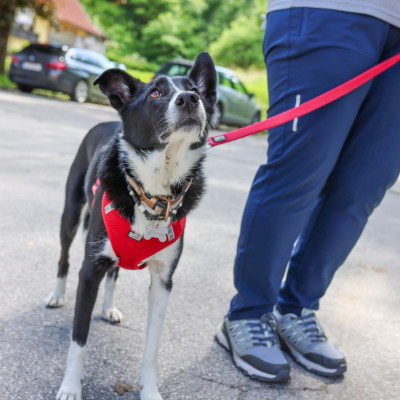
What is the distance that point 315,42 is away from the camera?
2.04m

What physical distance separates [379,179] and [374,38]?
596mm

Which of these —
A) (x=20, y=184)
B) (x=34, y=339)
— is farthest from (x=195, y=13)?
(x=34, y=339)

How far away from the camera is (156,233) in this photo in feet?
6.51

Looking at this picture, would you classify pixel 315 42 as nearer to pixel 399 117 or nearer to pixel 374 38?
pixel 374 38

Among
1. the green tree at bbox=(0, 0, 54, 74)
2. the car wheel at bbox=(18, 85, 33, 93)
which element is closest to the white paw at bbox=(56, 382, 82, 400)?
the car wheel at bbox=(18, 85, 33, 93)

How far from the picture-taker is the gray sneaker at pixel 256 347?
222 cm

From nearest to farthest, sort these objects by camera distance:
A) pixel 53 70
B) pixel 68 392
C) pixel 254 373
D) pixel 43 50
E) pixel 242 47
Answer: pixel 68 392 → pixel 254 373 → pixel 53 70 → pixel 43 50 → pixel 242 47

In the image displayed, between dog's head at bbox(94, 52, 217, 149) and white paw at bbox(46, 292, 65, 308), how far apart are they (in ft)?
3.41

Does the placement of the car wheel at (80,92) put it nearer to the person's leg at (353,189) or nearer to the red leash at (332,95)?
the person's leg at (353,189)

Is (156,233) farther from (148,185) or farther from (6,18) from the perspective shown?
(6,18)

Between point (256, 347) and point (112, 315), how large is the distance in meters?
0.75

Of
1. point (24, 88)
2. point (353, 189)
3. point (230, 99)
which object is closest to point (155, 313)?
point (353, 189)

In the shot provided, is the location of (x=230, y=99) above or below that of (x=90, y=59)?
below

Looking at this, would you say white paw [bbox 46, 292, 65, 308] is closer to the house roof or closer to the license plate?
the license plate
